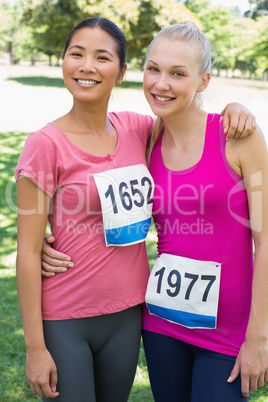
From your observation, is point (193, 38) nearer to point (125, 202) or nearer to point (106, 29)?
point (106, 29)

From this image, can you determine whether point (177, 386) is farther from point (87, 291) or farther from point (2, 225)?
point (2, 225)

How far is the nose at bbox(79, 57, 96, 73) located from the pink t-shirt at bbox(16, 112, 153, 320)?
275mm

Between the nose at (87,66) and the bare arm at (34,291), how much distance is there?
0.55 m

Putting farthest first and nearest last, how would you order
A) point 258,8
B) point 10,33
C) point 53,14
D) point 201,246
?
point 10,33 < point 258,8 < point 53,14 < point 201,246

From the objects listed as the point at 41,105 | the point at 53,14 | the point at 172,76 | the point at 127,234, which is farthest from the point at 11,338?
the point at 53,14

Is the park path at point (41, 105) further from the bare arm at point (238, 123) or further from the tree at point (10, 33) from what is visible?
the tree at point (10, 33)

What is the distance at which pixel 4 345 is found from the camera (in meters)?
3.70

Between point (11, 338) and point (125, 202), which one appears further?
point (11, 338)

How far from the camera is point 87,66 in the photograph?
1.90m

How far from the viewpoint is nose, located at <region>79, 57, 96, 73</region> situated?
1896mm

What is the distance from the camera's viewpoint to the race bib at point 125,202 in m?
1.87

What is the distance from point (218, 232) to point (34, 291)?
0.77 meters

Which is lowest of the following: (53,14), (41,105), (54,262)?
(54,262)

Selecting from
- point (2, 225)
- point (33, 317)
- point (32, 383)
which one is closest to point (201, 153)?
point (33, 317)
